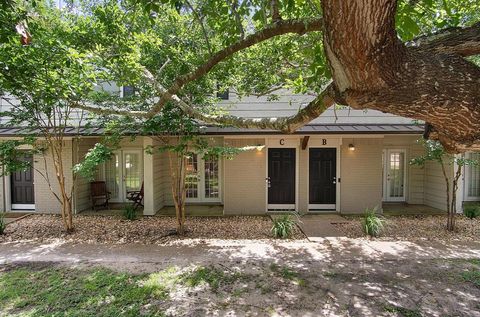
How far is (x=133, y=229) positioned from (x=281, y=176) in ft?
17.1

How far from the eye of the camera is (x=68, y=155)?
10133 millimetres

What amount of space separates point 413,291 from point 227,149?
4.69 m

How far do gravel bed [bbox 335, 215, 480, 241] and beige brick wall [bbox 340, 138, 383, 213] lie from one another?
0.85 m

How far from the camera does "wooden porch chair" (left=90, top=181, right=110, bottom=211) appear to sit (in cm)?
1087

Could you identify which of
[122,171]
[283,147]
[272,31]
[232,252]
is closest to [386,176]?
[283,147]

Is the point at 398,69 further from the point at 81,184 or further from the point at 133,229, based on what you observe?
the point at 81,184

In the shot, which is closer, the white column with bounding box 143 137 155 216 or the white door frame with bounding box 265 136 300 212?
the white column with bounding box 143 137 155 216

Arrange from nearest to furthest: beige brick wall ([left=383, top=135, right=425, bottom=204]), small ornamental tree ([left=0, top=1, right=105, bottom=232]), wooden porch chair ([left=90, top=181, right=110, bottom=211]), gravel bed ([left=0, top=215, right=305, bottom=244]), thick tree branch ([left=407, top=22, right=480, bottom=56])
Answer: thick tree branch ([left=407, top=22, right=480, bottom=56])
small ornamental tree ([left=0, top=1, right=105, bottom=232])
gravel bed ([left=0, top=215, right=305, bottom=244])
wooden porch chair ([left=90, top=181, right=110, bottom=211])
beige brick wall ([left=383, top=135, right=425, bottom=204])

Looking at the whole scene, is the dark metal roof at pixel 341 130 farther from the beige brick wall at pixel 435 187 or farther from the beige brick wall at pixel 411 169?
the beige brick wall at pixel 435 187

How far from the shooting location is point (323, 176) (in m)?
10.5

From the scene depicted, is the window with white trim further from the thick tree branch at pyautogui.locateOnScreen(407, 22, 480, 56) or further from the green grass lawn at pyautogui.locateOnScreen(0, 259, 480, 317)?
the thick tree branch at pyautogui.locateOnScreen(407, 22, 480, 56)

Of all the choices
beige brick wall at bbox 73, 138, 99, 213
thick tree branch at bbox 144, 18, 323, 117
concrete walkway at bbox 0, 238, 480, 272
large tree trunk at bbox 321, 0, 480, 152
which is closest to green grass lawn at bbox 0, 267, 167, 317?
concrete walkway at bbox 0, 238, 480, 272

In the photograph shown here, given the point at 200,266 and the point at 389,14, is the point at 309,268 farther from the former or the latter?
the point at 389,14

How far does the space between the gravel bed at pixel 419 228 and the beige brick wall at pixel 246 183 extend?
9.47ft
